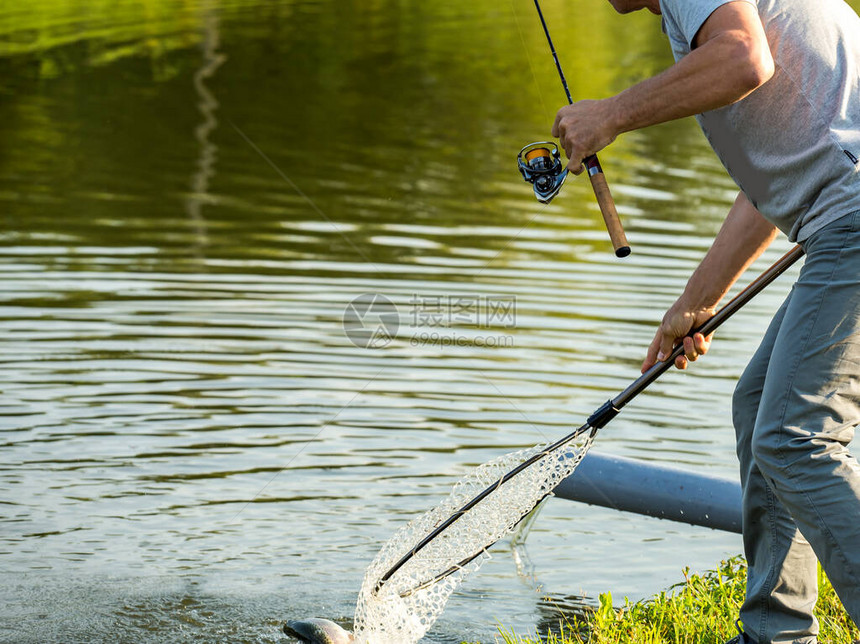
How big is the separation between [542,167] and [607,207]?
0.35 meters

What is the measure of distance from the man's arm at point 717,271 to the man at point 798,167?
0.89ft

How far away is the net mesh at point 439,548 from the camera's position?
3.55 m

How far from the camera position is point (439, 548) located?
3.60 m

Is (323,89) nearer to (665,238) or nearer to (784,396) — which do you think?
(665,238)

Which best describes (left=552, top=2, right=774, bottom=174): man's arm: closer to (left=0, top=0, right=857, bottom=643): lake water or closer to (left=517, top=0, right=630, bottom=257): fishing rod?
(left=517, top=0, right=630, bottom=257): fishing rod

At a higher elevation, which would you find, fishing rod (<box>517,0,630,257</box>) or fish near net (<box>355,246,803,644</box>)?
fishing rod (<box>517,0,630,257</box>)

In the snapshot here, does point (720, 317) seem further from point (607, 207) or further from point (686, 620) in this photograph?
point (686, 620)

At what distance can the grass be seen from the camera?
3.60m

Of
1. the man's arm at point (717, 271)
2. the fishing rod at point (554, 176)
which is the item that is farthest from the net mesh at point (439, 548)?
the fishing rod at point (554, 176)

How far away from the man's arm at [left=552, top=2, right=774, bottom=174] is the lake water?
1.86 m

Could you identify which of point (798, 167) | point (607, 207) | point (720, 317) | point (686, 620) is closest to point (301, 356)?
point (686, 620)

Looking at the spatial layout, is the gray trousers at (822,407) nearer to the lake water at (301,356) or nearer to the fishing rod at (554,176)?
the fishing rod at (554,176)

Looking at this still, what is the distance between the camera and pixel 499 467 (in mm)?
3729

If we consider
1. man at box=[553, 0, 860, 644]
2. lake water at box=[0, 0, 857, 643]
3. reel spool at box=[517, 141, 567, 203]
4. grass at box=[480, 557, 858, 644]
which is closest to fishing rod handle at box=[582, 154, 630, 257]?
reel spool at box=[517, 141, 567, 203]
